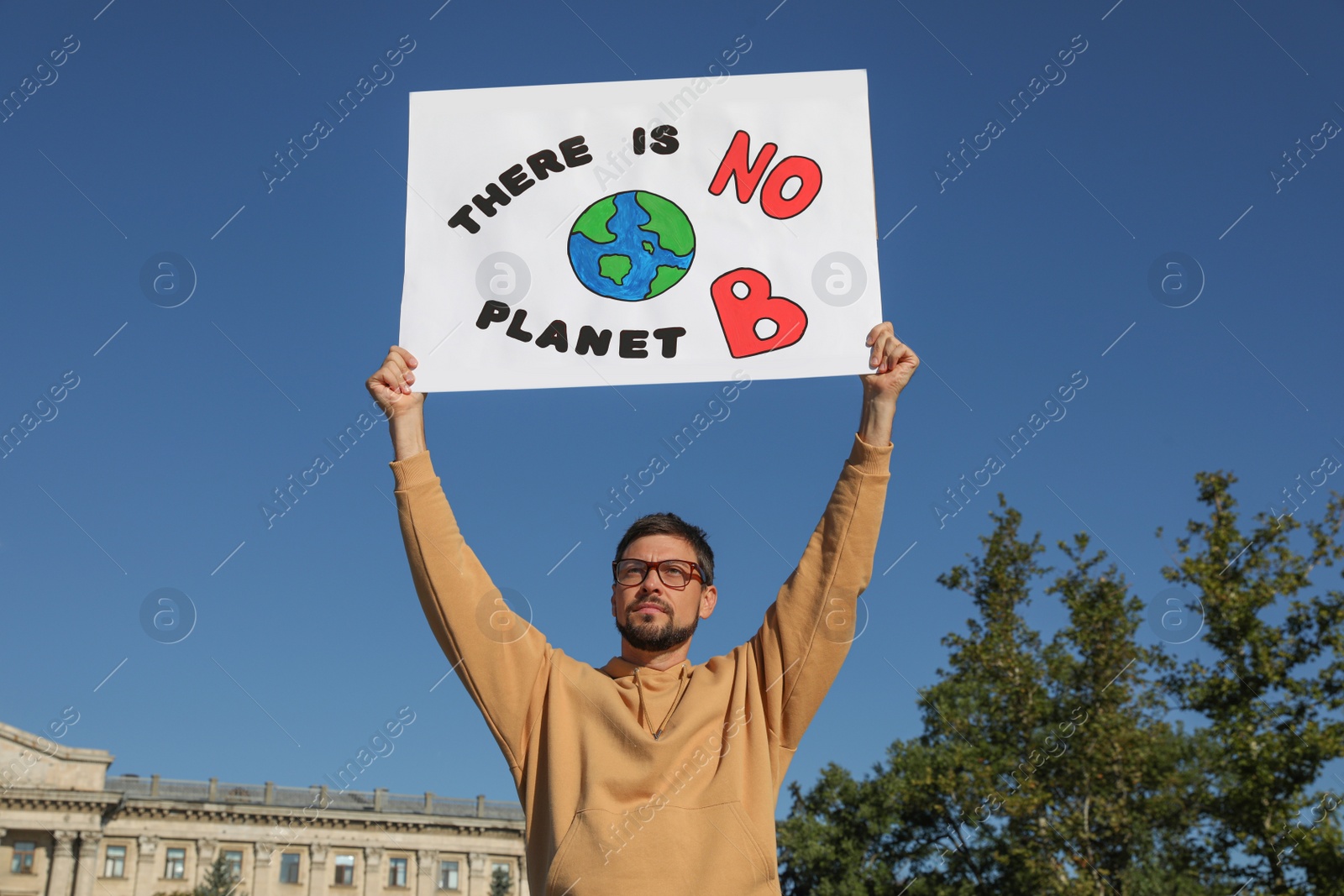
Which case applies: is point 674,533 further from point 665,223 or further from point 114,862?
point 114,862

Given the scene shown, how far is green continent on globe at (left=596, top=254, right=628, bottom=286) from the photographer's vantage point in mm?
3990

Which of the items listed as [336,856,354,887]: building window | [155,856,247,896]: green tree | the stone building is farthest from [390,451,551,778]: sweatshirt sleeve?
[336,856,354,887]: building window

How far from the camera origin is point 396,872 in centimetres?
6569

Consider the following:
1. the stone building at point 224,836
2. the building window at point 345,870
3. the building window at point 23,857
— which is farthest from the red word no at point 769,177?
the building window at point 345,870

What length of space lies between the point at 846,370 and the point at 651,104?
1220 mm

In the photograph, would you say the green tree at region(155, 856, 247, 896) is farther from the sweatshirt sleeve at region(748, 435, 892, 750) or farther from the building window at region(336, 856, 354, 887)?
the sweatshirt sleeve at region(748, 435, 892, 750)

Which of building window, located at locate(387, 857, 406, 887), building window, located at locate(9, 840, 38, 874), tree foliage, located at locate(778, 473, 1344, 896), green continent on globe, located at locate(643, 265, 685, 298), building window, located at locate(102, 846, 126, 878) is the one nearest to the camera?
green continent on globe, located at locate(643, 265, 685, 298)

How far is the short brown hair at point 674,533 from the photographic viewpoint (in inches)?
149

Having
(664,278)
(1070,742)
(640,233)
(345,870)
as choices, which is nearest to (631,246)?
(640,233)

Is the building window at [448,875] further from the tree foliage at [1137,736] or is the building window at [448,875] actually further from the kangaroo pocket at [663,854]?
the kangaroo pocket at [663,854]

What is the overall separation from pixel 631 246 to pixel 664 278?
17cm

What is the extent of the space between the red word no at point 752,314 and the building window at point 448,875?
6821 centimetres

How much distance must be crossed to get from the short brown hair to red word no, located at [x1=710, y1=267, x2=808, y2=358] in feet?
1.91

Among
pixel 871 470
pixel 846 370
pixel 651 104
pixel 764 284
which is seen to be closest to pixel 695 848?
pixel 871 470
